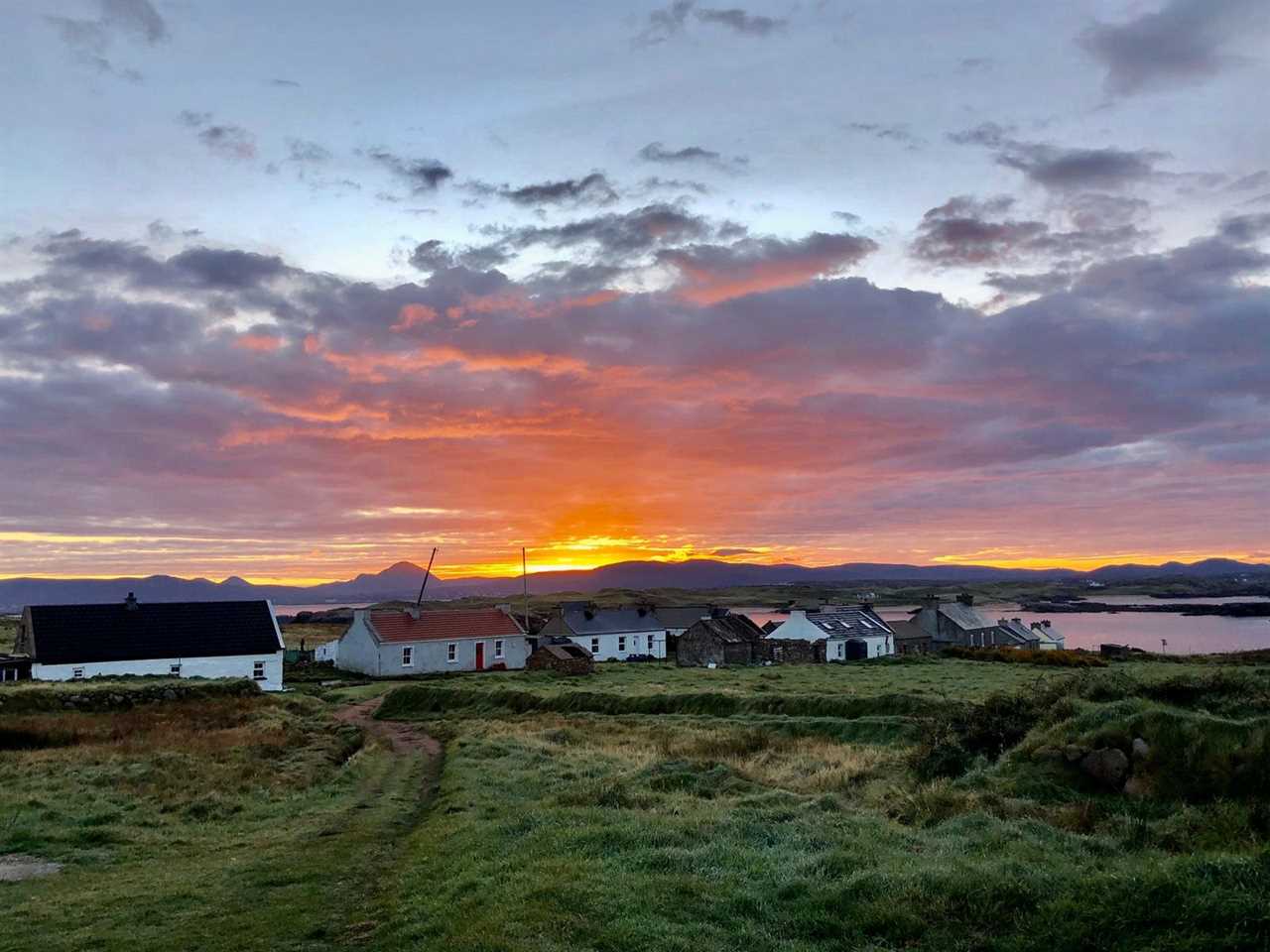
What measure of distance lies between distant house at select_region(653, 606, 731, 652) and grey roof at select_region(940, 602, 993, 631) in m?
22.5

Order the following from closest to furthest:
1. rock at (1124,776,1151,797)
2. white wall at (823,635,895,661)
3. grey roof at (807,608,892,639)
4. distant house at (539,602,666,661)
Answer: rock at (1124,776,1151,797) → white wall at (823,635,895,661) → grey roof at (807,608,892,639) → distant house at (539,602,666,661)

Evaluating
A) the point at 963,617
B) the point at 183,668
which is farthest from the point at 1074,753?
the point at 963,617

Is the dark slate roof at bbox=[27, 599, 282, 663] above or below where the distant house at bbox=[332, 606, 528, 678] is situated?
above

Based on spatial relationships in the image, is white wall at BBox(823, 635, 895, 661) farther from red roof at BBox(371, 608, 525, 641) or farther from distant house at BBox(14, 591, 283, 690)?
distant house at BBox(14, 591, 283, 690)

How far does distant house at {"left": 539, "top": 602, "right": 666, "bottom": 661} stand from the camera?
272 feet

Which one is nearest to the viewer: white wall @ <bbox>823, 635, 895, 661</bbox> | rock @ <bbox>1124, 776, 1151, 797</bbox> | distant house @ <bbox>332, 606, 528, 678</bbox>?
rock @ <bbox>1124, 776, 1151, 797</bbox>

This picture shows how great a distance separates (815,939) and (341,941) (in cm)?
573

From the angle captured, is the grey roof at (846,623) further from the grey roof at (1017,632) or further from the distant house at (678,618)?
the grey roof at (1017,632)

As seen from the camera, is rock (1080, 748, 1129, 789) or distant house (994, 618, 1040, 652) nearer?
rock (1080, 748, 1129, 789)

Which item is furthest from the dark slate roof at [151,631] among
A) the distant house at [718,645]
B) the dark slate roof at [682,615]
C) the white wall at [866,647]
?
the dark slate roof at [682,615]

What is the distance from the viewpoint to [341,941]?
428 inches

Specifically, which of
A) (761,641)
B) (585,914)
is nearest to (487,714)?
(585,914)

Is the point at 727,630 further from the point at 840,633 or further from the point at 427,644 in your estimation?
the point at 427,644

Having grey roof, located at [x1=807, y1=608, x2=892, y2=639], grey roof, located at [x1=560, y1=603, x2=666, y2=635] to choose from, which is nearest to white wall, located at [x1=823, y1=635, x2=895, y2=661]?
grey roof, located at [x1=807, y1=608, x2=892, y2=639]
